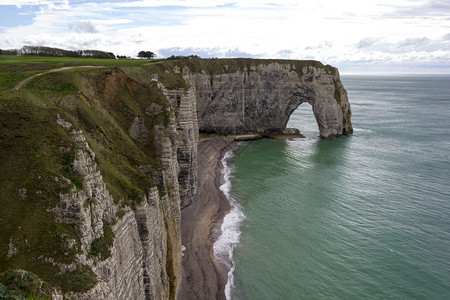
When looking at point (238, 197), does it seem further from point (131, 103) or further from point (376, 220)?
point (131, 103)

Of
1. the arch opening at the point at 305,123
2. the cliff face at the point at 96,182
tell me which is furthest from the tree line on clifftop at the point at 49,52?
the arch opening at the point at 305,123

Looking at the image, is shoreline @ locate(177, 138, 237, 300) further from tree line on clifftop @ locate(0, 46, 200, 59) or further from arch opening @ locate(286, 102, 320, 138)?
arch opening @ locate(286, 102, 320, 138)

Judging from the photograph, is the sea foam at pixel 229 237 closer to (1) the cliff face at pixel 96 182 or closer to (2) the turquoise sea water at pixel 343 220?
(2) the turquoise sea water at pixel 343 220

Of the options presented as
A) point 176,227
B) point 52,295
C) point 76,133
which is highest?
point 76,133

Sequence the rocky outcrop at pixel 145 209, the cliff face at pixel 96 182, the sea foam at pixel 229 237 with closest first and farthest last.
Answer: the cliff face at pixel 96 182 < the rocky outcrop at pixel 145 209 < the sea foam at pixel 229 237

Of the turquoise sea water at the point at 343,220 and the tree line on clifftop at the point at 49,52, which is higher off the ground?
the tree line on clifftop at the point at 49,52

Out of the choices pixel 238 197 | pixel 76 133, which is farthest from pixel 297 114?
pixel 76 133
